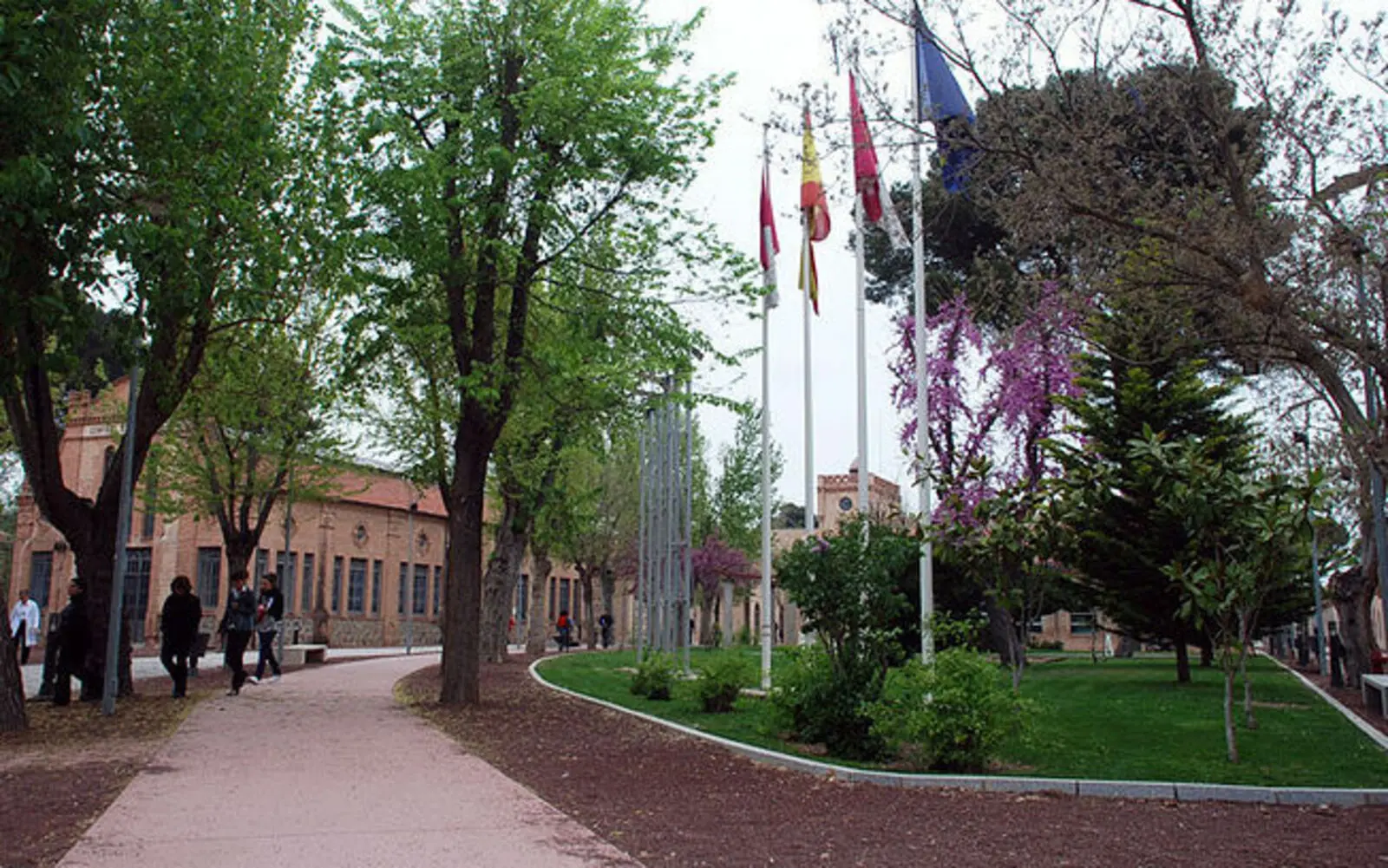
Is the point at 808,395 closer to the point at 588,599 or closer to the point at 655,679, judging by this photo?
the point at 655,679

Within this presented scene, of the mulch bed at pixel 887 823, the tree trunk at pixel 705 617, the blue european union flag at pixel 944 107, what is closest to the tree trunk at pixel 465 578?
the mulch bed at pixel 887 823

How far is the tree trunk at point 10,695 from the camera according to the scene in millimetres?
12664

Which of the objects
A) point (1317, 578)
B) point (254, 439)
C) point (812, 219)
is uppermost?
point (812, 219)

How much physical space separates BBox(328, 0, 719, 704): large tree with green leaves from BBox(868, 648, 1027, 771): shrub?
7.49 metres

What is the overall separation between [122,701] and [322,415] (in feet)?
31.6

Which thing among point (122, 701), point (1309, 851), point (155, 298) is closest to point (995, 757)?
point (1309, 851)

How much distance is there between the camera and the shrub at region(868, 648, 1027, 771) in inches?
408

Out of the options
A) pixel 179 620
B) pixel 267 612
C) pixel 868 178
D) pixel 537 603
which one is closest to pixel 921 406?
pixel 868 178

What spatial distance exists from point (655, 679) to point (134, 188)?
10142mm

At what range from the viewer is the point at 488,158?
15.1 meters

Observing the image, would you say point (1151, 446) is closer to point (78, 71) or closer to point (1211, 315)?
point (1211, 315)

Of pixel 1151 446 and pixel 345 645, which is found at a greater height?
pixel 1151 446

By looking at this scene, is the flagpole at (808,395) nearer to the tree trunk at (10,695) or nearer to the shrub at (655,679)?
the shrub at (655,679)

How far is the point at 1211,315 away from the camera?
13.8m
